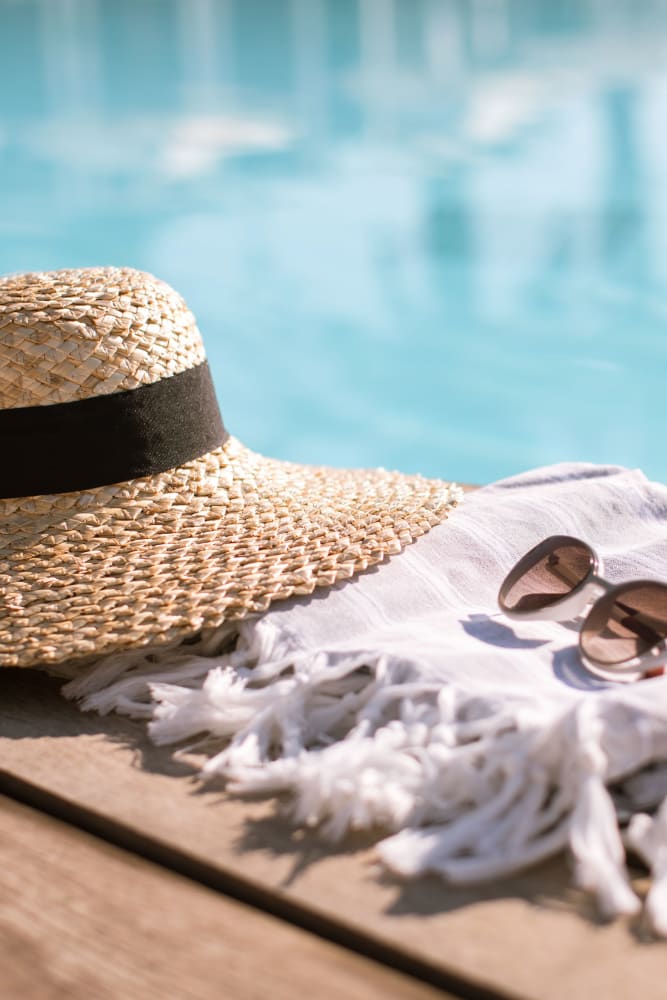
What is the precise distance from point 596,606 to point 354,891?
1.06ft

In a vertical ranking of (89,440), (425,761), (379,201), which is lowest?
(379,201)

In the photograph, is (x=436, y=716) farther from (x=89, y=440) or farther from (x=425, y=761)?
(x=89, y=440)

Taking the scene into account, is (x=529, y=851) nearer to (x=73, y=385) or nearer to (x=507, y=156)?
(x=73, y=385)

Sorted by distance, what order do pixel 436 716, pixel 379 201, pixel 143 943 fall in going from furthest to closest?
pixel 379 201 → pixel 436 716 → pixel 143 943

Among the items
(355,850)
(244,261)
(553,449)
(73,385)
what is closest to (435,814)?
(355,850)

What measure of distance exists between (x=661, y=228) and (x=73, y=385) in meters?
4.61

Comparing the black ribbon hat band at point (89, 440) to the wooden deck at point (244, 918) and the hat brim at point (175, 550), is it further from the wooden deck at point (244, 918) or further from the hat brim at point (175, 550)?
the wooden deck at point (244, 918)

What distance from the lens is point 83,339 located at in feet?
3.56

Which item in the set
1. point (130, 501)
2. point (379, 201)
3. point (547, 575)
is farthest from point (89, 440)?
point (379, 201)

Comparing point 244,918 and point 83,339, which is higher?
point 83,339

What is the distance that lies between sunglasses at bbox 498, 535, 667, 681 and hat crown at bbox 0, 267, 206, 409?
44cm

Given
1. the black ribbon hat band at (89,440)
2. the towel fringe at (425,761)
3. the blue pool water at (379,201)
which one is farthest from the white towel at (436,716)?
the blue pool water at (379,201)


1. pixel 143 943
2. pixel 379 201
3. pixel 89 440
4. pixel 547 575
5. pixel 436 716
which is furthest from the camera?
pixel 379 201

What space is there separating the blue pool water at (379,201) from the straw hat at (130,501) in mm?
3195
